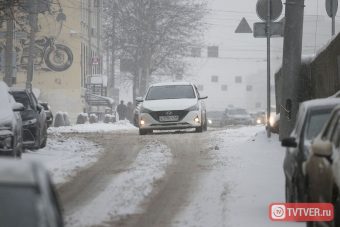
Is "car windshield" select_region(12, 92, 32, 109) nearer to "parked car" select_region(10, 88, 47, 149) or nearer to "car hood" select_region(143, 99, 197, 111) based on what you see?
"parked car" select_region(10, 88, 47, 149)

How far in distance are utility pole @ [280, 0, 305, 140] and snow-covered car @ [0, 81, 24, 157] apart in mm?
5288

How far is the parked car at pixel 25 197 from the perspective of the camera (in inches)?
157

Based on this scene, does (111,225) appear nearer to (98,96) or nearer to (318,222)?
(318,222)

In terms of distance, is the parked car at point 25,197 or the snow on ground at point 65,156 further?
the snow on ground at point 65,156

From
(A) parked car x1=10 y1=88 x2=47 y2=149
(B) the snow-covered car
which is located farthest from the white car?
(B) the snow-covered car

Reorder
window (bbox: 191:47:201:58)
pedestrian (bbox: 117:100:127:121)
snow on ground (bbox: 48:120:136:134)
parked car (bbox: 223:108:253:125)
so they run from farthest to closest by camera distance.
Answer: window (bbox: 191:47:201:58), parked car (bbox: 223:108:253:125), pedestrian (bbox: 117:100:127:121), snow on ground (bbox: 48:120:136:134)

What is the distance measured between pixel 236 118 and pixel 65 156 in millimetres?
45969

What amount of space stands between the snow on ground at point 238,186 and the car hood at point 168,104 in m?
5.20

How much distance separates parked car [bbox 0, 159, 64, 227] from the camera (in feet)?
13.1

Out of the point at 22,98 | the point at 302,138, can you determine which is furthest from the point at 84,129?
the point at 302,138

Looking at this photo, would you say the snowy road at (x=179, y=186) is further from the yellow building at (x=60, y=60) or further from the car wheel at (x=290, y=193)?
the yellow building at (x=60, y=60)

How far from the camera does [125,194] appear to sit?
12.1 meters

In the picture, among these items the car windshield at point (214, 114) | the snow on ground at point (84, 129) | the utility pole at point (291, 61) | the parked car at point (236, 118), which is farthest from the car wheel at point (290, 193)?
the car windshield at point (214, 114)

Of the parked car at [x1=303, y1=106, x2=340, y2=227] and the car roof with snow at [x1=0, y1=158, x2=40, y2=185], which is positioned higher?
the car roof with snow at [x1=0, y1=158, x2=40, y2=185]
